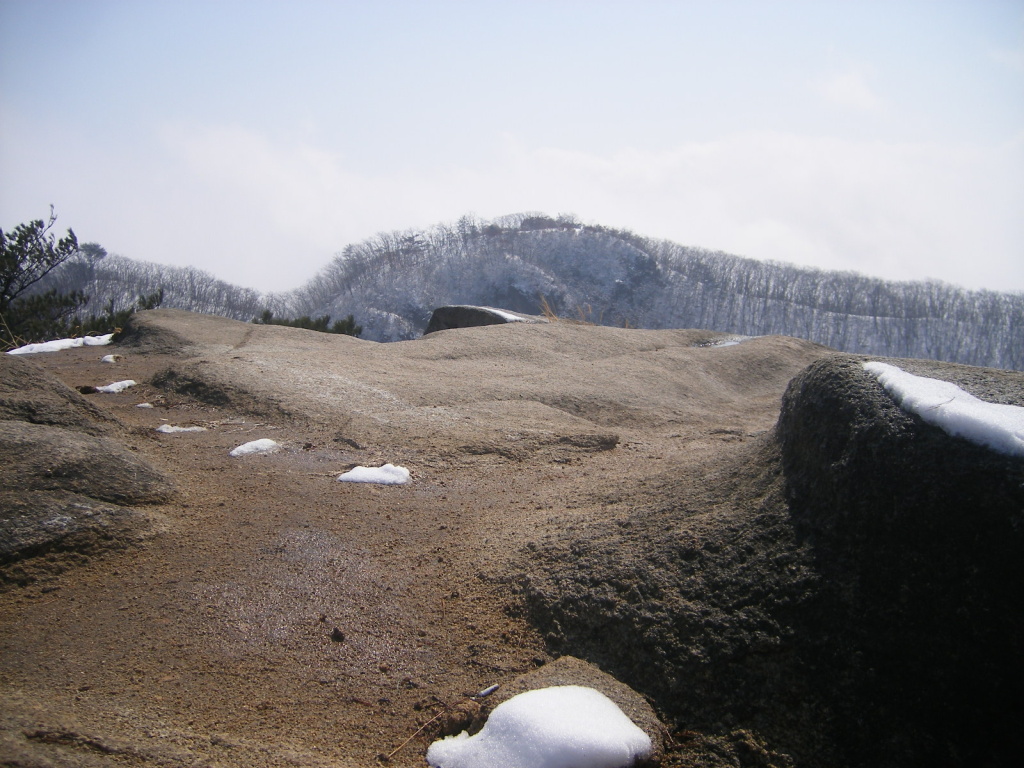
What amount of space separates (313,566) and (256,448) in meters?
2.18

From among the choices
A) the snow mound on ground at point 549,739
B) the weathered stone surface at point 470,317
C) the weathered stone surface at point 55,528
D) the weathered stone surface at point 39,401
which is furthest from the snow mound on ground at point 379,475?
the weathered stone surface at point 470,317

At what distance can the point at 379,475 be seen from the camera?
4.57 metres

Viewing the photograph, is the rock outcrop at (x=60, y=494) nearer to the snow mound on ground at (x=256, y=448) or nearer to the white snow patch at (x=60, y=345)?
the snow mound on ground at (x=256, y=448)

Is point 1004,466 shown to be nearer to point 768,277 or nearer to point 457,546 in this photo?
point 457,546

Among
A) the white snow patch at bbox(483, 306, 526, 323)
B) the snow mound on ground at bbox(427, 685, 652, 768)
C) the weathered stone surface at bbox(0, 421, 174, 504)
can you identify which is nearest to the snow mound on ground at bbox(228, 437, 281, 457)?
the weathered stone surface at bbox(0, 421, 174, 504)

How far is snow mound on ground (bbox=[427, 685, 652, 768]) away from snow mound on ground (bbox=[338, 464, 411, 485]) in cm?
257

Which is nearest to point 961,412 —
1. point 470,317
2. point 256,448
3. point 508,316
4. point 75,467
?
point 75,467

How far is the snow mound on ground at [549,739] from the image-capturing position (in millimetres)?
1903

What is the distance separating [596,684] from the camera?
7.32 ft

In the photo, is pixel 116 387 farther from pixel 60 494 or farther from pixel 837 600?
pixel 837 600

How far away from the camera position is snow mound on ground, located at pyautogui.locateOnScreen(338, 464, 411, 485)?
14.8 ft

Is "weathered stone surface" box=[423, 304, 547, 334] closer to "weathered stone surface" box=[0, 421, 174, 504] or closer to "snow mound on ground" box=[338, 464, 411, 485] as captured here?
"snow mound on ground" box=[338, 464, 411, 485]

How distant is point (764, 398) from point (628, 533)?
7.77 metres

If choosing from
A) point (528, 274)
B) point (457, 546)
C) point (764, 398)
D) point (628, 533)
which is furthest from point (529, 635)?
point (528, 274)
